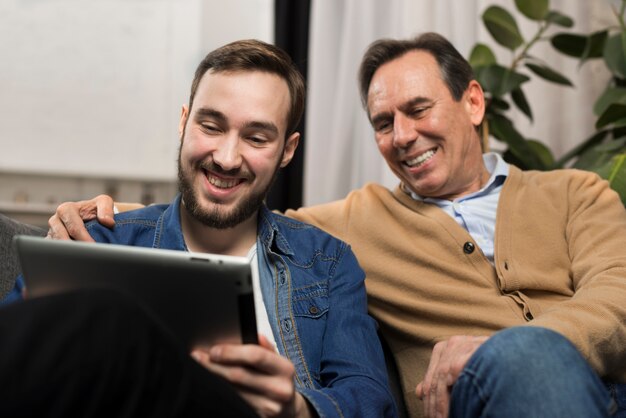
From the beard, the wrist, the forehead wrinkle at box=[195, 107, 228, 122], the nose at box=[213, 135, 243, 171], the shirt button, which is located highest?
the forehead wrinkle at box=[195, 107, 228, 122]

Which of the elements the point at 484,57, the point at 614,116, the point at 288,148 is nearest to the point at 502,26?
the point at 484,57

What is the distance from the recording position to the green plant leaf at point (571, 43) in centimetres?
237

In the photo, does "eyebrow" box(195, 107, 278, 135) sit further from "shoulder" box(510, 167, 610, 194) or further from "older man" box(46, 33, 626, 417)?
"shoulder" box(510, 167, 610, 194)

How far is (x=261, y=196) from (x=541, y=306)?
64 centimetres

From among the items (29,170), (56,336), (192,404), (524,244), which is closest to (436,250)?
(524,244)

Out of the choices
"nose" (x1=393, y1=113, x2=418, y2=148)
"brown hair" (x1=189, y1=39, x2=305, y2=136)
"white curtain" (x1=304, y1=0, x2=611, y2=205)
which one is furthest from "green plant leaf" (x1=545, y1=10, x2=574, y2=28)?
"brown hair" (x1=189, y1=39, x2=305, y2=136)

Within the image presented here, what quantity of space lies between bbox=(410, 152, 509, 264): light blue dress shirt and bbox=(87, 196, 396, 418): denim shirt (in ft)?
1.11

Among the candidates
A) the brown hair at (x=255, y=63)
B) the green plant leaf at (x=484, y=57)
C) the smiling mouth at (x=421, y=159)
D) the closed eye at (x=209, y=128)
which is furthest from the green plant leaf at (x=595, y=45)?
the closed eye at (x=209, y=128)

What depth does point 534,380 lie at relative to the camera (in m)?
0.93

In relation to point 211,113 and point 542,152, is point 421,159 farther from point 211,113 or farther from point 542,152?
point 542,152

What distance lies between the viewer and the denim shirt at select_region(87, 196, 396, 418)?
1304 mm

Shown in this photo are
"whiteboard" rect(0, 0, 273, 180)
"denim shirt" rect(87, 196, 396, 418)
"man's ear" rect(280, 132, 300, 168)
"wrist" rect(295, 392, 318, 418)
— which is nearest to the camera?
"wrist" rect(295, 392, 318, 418)

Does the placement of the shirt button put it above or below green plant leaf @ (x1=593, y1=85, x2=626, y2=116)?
below

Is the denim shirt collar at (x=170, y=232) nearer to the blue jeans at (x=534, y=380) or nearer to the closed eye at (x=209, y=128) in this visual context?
the closed eye at (x=209, y=128)
